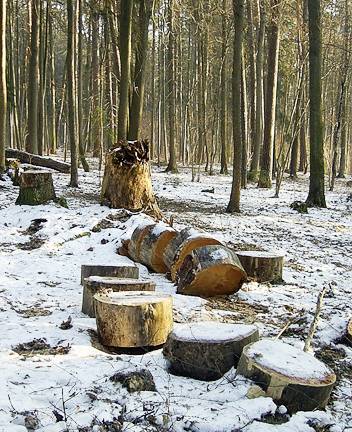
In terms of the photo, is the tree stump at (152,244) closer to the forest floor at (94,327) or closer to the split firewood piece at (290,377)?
the forest floor at (94,327)

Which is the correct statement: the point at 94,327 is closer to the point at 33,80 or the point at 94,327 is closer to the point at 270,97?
the point at 33,80

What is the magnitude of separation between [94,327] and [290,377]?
2040mm

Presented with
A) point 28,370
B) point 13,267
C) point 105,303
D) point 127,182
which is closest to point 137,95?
point 127,182

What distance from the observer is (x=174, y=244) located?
6570 millimetres

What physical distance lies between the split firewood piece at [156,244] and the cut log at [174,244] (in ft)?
0.44

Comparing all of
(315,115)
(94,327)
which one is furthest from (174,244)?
(315,115)

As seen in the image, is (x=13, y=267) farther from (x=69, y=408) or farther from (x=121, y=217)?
(x=69, y=408)

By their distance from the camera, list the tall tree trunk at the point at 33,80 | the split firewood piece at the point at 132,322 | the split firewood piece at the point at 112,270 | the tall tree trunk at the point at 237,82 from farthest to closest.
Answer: the tall tree trunk at the point at 33,80 → the tall tree trunk at the point at 237,82 → the split firewood piece at the point at 112,270 → the split firewood piece at the point at 132,322

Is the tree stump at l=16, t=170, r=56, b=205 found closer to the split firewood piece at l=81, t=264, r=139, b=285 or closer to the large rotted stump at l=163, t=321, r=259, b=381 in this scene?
the split firewood piece at l=81, t=264, r=139, b=285

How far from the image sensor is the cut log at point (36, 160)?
1492cm

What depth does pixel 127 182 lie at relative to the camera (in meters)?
9.85

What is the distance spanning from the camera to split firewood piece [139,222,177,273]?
6.78 meters

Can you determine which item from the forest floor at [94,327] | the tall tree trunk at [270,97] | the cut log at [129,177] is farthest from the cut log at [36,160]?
the tall tree trunk at [270,97]

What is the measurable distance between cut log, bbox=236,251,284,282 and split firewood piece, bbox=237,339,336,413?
2.82m
